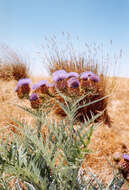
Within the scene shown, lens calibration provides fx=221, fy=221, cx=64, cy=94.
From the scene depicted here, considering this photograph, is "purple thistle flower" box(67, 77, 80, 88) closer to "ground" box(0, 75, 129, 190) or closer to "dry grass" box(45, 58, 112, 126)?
"ground" box(0, 75, 129, 190)

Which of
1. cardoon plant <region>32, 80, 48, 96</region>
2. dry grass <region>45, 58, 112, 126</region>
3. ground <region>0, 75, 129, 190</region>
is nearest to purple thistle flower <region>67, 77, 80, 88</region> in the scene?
cardoon plant <region>32, 80, 48, 96</region>

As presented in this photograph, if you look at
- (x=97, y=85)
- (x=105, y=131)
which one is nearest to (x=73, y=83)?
(x=105, y=131)

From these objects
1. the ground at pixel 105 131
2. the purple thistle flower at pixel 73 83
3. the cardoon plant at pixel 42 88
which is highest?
the purple thistle flower at pixel 73 83

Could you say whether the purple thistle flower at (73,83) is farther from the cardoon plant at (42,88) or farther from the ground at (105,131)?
the ground at (105,131)

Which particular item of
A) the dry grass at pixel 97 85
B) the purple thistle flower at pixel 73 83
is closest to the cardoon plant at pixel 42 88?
the purple thistle flower at pixel 73 83

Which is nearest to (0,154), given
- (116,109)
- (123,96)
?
(116,109)

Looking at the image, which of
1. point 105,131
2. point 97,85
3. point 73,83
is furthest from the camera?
point 97,85

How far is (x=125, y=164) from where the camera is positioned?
2.93ft

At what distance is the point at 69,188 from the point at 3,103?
8.28ft

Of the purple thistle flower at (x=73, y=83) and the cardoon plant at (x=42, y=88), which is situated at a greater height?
the purple thistle flower at (x=73, y=83)

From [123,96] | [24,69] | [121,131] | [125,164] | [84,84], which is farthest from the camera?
[24,69]

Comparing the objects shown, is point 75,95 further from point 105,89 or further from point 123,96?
point 123,96

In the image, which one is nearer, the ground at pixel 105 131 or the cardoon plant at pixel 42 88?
the cardoon plant at pixel 42 88

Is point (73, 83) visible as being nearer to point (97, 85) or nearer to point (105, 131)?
point (105, 131)
